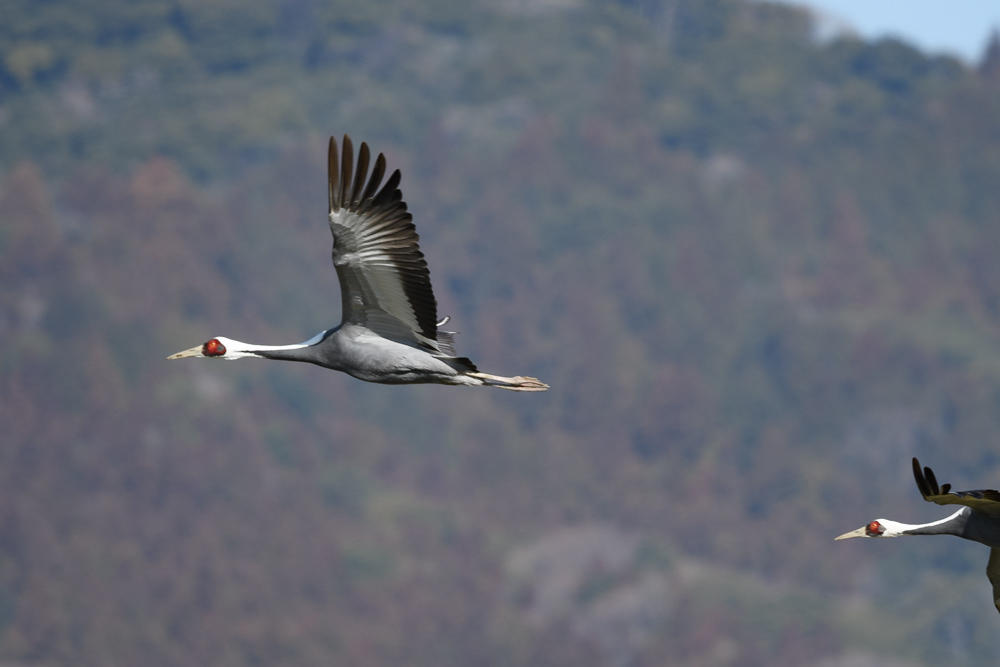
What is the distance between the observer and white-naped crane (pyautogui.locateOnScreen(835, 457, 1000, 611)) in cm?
2338

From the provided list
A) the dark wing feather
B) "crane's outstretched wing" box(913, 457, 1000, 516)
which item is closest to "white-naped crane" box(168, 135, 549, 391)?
the dark wing feather

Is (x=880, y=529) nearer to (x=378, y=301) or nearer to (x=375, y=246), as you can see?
(x=378, y=301)

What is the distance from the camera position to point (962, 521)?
2575 cm

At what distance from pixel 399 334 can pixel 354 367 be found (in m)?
0.86

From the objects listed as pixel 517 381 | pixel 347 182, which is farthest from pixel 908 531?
pixel 347 182

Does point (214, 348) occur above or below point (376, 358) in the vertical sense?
above

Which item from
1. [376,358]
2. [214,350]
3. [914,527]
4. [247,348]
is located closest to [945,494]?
[914,527]

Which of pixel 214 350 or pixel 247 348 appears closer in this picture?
pixel 247 348

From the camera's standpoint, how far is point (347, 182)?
82.8 feet

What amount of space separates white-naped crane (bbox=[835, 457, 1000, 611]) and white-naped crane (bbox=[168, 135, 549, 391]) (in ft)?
20.8

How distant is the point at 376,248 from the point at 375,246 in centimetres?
3

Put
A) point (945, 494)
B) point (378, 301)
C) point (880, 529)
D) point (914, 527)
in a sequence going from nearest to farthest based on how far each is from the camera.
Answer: point (945, 494), point (378, 301), point (914, 527), point (880, 529)

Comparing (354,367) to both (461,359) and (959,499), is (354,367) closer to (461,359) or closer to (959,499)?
(461,359)

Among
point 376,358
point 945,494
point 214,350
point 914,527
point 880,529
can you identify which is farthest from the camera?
point 880,529
